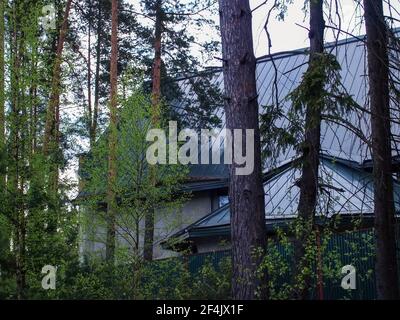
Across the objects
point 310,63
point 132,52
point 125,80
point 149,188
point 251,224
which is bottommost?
point 251,224

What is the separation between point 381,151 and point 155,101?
7.93m

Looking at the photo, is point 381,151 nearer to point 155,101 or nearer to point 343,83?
point 155,101

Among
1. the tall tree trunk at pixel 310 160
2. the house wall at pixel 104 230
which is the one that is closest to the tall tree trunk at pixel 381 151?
the tall tree trunk at pixel 310 160

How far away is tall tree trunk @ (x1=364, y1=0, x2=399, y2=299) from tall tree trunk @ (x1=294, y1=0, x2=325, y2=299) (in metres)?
0.84

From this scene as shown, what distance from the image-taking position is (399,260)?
11.1m

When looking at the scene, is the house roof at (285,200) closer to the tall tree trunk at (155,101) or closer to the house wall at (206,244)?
the house wall at (206,244)

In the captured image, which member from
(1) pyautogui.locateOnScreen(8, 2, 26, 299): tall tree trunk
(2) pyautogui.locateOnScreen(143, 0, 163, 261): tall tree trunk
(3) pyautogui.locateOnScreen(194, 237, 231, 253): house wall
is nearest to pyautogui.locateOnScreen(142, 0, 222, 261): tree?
(2) pyautogui.locateOnScreen(143, 0, 163, 261): tall tree trunk

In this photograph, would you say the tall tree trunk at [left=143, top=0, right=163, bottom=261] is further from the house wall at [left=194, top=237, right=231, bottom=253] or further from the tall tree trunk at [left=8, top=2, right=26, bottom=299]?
the tall tree trunk at [left=8, top=2, right=26, bottom=299]

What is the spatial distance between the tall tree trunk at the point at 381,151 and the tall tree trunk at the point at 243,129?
1851 millimetres

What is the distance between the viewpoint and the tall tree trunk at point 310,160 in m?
8.98
